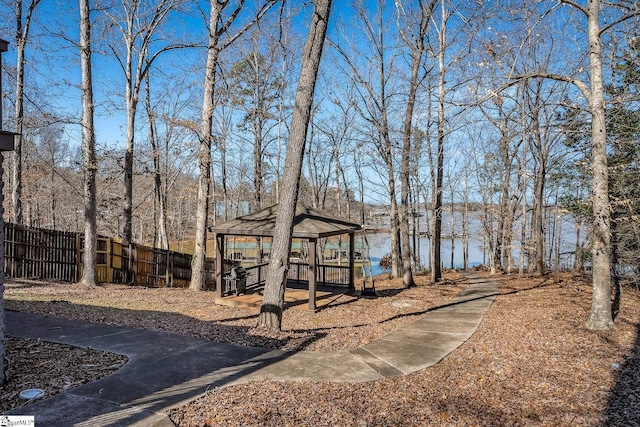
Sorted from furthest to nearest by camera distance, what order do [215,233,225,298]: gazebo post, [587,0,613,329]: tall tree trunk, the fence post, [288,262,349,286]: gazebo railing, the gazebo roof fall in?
[288,262,349,286]: gazebo railing < the fence post < [215,233,225,298]: gazebo post < the gazebo roof < [587,0,613,329]: tall tree trunk

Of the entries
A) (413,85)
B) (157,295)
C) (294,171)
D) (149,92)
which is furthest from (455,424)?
(149,92)

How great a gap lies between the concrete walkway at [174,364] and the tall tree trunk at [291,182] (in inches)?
43.0

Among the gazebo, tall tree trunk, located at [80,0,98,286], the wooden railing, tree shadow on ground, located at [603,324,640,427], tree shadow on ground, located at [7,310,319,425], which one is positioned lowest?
tree shadow on ground, located at [603,324,640,427]

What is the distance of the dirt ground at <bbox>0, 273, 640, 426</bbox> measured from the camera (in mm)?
3451

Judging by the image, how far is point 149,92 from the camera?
20672 millimetres

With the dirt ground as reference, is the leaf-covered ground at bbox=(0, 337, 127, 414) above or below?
above

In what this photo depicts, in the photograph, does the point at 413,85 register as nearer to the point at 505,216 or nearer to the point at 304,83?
the point at 304,83

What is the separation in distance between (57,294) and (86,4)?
7761mm

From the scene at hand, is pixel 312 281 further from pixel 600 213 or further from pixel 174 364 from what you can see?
pixel 600 213

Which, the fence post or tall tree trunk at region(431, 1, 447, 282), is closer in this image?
the fence post

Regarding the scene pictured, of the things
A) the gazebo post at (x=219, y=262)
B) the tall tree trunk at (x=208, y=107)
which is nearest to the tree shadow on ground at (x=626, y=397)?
the gazebo post at (x=219, y=262)

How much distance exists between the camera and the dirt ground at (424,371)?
345cm

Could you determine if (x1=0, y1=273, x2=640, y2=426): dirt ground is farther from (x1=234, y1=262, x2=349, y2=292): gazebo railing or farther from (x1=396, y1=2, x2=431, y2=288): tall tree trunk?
(x1=396, y1=2, x2=431, y2=288): tall tree trunk

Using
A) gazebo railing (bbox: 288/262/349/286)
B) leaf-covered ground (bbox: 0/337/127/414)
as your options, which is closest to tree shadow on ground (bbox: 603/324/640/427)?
leaf-covered ground (bbox: 0/337/127/414)
